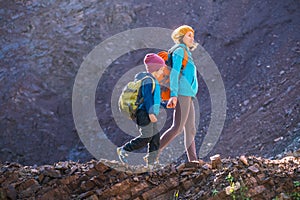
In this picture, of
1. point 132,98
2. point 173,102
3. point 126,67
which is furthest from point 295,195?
point 126,67

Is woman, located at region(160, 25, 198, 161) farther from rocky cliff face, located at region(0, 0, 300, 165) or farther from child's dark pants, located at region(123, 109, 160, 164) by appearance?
rocky cliff face, located at region(0, 0, 300, 165)

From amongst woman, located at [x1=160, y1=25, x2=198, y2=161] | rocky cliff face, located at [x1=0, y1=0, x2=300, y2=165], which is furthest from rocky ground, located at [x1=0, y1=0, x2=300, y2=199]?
woman, located at [x1=160, y1=25, x2=198, y2=161]

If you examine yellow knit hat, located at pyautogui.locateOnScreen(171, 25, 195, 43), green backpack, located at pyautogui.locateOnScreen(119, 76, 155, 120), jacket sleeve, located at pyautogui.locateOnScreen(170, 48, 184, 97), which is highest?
yellow knit hat, located at pyautogui.locateOnScreen(171, 25, 195, 43)

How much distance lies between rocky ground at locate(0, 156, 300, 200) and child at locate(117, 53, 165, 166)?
347 millimetres

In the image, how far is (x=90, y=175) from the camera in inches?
205

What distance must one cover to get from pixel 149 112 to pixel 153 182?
0.66 metres

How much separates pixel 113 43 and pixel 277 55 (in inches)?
122

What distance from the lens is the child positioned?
545cm

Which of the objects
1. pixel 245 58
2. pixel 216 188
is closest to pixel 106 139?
pixel 245 58

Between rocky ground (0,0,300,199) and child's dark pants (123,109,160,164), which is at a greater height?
rocky ground (0,0,300,199)

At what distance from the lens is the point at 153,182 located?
17.0 feet

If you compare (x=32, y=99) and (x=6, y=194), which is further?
(x=32, y=99)

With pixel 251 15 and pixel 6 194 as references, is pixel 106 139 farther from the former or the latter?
pixel 6 194

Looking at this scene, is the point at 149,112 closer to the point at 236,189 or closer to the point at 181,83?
the point at 181,83
